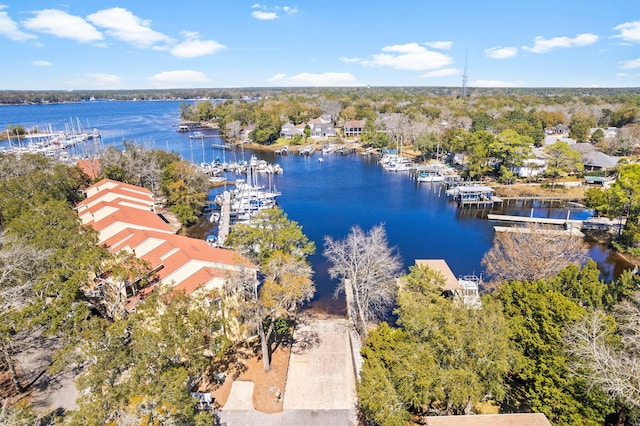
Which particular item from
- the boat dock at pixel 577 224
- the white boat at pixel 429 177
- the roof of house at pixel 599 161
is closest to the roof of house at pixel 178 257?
the boat dock at pixel 577 224

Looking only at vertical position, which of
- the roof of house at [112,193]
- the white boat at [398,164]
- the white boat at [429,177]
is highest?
the roof of house at [112,193]

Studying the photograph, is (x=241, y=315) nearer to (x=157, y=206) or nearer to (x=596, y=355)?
(x=596, y=355)

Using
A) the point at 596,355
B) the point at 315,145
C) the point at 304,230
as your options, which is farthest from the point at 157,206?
the point at 315,145

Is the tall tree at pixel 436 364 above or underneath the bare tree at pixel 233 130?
underneath

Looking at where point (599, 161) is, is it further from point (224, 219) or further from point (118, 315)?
point (118, 315)

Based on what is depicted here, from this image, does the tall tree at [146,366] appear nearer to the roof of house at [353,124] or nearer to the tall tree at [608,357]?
the tall tree at [608,357]

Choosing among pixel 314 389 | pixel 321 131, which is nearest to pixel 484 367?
pixel 314 389

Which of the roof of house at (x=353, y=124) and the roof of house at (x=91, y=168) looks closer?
the roof of house at (x=91, y=168)
